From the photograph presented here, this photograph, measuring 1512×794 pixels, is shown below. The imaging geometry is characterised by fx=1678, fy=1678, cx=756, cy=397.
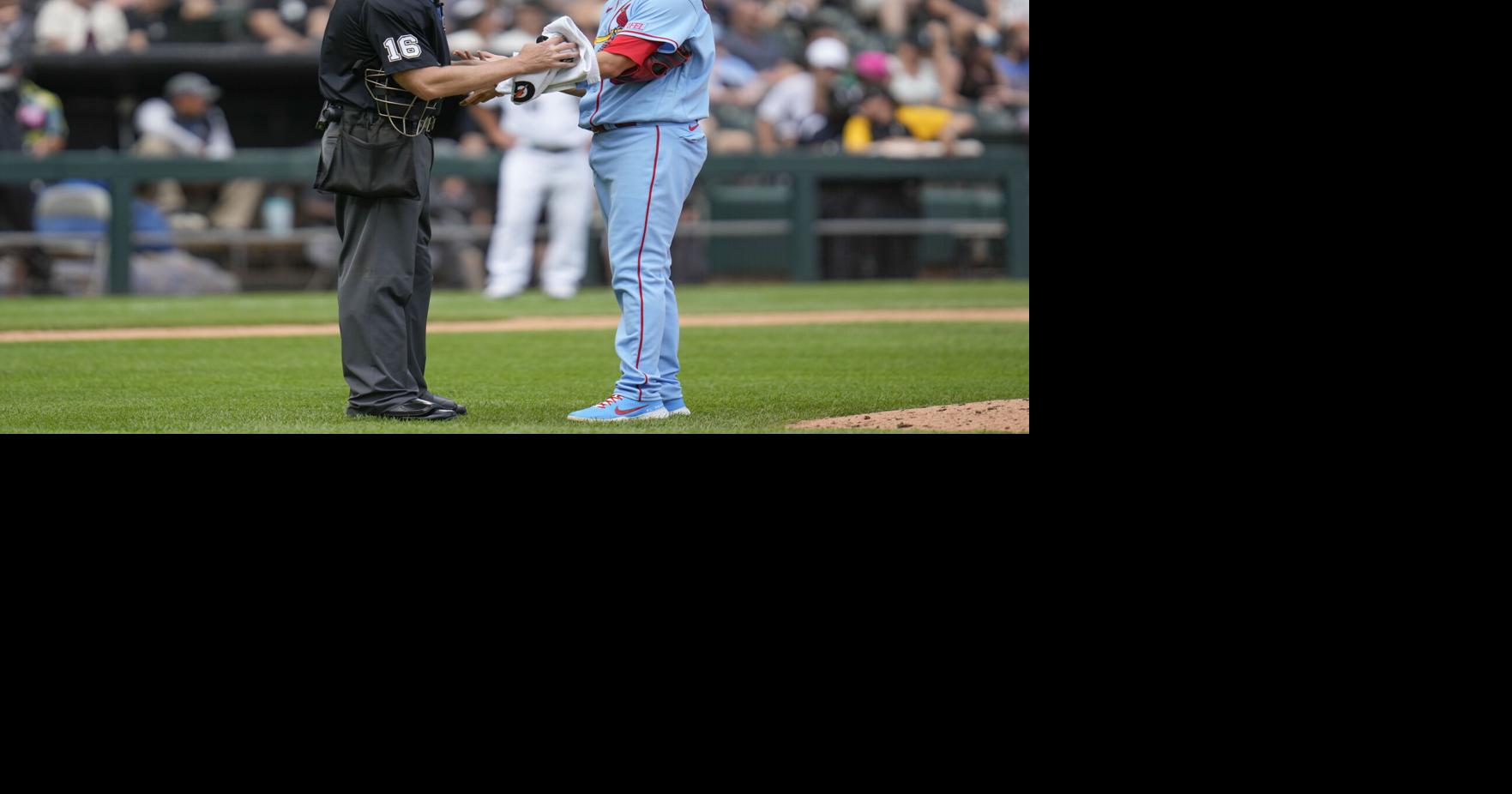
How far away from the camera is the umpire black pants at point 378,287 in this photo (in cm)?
587

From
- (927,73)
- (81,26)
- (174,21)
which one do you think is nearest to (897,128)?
(927,73)

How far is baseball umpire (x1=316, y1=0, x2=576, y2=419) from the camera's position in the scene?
5613 mm

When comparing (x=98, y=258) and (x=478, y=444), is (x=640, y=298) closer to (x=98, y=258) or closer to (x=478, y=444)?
(x=478, y=444)

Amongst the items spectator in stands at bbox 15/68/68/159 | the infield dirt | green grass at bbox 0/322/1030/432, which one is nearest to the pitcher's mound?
green grass at bbox 0/322/1030/432

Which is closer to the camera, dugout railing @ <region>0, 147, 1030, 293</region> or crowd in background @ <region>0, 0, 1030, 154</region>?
dugout railing @ <region>0, 147, 1030, 293</region>

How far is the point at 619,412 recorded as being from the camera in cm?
591

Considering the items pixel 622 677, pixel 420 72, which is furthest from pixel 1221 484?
pixel 420 72

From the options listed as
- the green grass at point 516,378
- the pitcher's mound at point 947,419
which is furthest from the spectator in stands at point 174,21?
the pitcher's mound at point 947,419

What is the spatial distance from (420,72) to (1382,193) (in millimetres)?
3126

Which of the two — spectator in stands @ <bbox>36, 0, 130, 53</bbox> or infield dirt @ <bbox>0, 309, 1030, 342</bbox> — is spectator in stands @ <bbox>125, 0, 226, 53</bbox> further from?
infield dirt @ <bbox>0, 309, 1030, 342</bbox>

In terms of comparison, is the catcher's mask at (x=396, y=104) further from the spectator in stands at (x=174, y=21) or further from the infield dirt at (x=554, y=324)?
the spectator in stands at (x=174, y=21)

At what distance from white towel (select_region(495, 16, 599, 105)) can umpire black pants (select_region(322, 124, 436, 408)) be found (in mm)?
465

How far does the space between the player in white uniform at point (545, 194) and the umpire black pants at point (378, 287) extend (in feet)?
23.5

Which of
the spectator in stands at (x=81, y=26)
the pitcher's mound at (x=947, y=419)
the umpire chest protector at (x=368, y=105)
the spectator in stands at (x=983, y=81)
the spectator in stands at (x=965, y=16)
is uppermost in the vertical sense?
the spectator in stands at (x=965, y=16)
